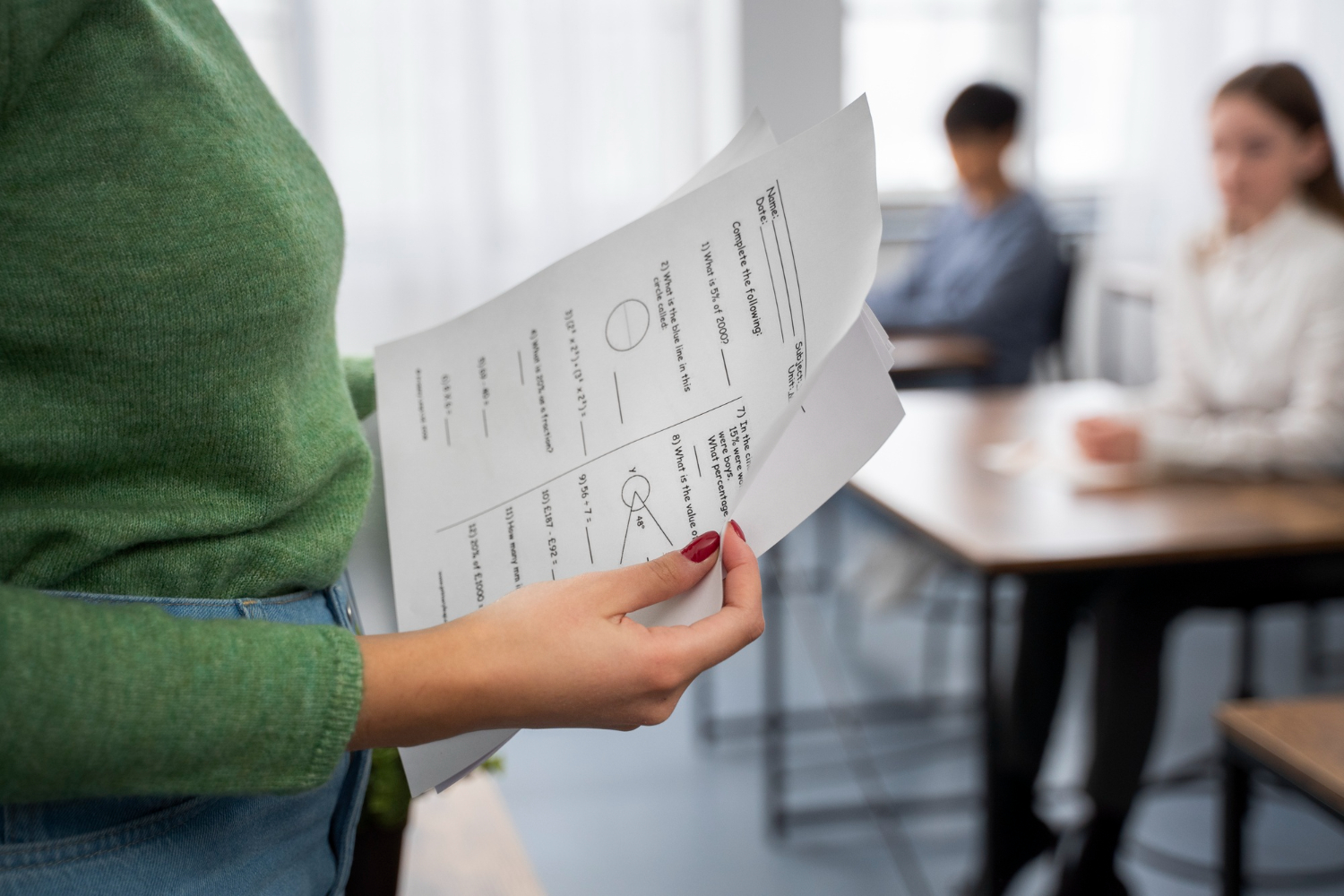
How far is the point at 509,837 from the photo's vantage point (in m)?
1.09

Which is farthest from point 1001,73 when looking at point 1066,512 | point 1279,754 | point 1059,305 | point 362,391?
point 362,391

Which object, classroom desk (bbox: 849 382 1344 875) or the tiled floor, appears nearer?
classroom desk (bbox: 849 382 1344 875)

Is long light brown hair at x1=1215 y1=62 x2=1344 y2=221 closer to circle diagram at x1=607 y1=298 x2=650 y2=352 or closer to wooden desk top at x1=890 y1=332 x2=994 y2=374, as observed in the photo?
wooden desk top at x1=890 y1=332 x2=994 y2=374

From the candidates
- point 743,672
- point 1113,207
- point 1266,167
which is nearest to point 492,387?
point 1266,167

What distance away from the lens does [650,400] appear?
51 cm

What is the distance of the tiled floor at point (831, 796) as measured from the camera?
192 cm

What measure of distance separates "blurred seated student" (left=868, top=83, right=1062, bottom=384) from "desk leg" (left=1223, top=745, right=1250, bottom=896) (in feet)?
6.20

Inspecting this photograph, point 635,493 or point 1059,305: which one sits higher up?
point 635,493

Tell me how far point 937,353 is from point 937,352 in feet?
0.05

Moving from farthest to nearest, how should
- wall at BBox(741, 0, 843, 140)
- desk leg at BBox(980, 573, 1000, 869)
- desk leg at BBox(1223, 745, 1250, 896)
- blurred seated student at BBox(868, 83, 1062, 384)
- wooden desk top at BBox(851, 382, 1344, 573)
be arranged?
blurred seated student at BBox(868, 83, 1062, 384) → wall at BBox(741, 0, 843, 140) → desk leg at BBox(980, 573, 1000, 869) → wooden desk top at BBox(851, 382, 1344, 573) → desk leg at BBox(1223, 745, 1250, 896)

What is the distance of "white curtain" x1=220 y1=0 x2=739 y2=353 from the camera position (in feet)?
10.0

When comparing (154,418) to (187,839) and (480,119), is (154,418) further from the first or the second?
(480,119)

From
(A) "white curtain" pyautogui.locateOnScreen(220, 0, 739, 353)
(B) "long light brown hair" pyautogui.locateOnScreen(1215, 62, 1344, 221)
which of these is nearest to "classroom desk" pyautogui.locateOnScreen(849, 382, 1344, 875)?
(B) "long light brown hair" pyautogui.locateOnScreen(1215, 62, 1344, 221)

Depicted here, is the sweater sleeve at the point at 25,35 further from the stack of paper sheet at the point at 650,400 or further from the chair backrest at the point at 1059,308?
the chair backrest at the point at 1059,308
